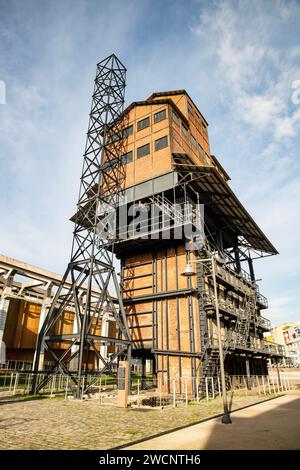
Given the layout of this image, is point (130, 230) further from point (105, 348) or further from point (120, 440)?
point (105, 348)

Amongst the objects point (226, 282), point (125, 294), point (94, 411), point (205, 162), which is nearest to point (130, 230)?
point (125, 294)

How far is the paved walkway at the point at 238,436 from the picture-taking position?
6570 millimetres

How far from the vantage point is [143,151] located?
85.2ft

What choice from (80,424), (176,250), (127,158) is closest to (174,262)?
(176,250)

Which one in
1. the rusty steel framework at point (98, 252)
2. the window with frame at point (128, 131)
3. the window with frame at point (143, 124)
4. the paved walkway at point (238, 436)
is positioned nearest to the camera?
the paved walkway at point (238, 436)

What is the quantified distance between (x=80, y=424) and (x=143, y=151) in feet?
70.8

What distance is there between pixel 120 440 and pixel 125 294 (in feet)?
59.9

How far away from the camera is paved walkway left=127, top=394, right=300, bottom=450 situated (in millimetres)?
6570

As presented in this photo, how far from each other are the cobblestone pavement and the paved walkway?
60 centimetres

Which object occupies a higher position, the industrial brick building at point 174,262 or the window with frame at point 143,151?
the window with frame at point 143,151

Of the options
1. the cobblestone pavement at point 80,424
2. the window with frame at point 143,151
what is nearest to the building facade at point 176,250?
the window with frame at point 143,151

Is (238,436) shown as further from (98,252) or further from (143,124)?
(143,124)

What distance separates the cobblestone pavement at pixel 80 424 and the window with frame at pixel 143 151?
19515mm

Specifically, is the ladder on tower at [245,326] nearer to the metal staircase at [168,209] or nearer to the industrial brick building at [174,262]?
the industrial brick building at [174,262]
